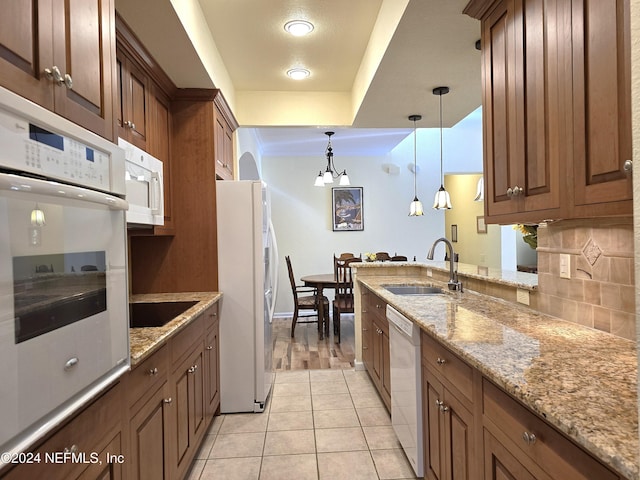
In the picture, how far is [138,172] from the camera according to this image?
2.04 meters

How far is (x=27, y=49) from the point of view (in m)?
0.87

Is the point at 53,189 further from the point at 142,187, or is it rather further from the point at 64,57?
the point at 142,187

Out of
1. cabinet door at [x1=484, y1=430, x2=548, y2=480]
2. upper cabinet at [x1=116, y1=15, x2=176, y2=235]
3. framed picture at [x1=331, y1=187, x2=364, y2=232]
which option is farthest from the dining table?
cabinet door at [x1=484, y1=430, x2=548, y2=480]

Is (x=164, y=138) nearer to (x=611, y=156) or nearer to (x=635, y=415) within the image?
(x=611, y=156)

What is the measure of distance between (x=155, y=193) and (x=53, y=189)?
151cm

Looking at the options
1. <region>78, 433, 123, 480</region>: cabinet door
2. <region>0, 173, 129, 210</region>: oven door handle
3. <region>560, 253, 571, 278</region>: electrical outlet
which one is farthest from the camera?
<region>560, 253, 571, 278</region>: electrical outlet

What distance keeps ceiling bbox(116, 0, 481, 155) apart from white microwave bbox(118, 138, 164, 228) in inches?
25.6

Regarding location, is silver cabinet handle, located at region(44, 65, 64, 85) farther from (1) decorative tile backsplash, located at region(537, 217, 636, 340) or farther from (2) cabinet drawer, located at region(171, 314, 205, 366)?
(1) decorative tile backsplash, located at region(537, 217, 636, 340)

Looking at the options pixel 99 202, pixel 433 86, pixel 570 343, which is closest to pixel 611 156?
pixel 570 343

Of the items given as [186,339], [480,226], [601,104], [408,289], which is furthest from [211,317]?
[480,226]

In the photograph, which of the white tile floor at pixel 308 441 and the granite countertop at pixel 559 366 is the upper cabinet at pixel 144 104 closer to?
the white tile floor at pixel 308 441

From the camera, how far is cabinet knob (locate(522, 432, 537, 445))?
3.05 feet

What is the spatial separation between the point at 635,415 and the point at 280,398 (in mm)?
2662

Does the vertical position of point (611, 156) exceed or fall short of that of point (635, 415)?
A: it exceeds it
